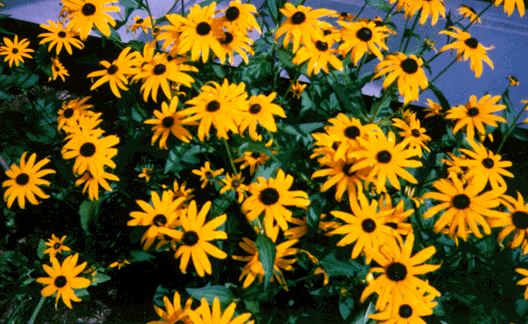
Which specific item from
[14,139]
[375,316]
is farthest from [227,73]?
[14,139]

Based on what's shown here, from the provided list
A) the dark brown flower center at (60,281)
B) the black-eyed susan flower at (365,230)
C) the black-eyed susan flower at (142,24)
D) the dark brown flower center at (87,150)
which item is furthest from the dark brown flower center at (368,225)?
the black-eyed susan flower at (142,24)

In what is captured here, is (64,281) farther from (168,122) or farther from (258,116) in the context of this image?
(258,116)

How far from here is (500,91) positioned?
2668mm

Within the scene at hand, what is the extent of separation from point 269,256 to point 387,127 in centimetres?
96

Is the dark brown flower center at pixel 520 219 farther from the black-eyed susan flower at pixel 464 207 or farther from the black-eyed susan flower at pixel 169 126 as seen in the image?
the black-eyed susan flower at pixel 169 126

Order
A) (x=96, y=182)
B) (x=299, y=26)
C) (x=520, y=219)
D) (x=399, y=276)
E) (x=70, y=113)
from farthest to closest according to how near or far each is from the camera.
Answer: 1. (x=70, y=113)
2. (x=96, y=182)
3. (x=299, y=26)
4. (x=520, y=219)
5. (x=399, y=276)

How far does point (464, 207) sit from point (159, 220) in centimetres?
119

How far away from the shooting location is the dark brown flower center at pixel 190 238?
118 centimetres

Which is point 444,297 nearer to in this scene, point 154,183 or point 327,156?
point 327,156

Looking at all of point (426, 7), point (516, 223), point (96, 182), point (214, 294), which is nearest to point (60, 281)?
point (96, 182)

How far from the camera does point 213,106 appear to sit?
4.09 feet

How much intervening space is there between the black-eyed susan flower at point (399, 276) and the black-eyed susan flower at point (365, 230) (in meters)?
0.04

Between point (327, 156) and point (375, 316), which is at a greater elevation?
point (327, 156)

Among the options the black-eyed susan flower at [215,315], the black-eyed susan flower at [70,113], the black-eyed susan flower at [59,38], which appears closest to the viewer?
the black-eyed susan flower at [215,315]
